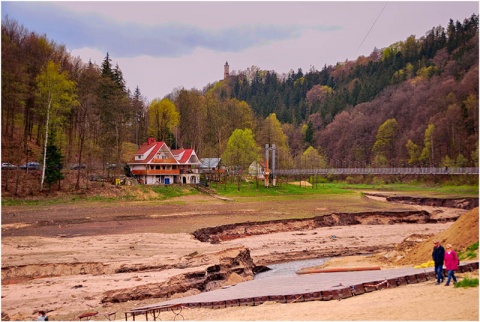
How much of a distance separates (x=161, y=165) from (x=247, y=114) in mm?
36878

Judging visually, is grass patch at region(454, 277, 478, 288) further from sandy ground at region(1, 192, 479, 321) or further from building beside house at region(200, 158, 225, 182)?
building beside house at region(200, 158, 225, 182)

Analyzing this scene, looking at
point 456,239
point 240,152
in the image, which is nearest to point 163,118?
point 240,152

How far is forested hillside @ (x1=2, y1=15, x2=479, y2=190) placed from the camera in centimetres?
4516

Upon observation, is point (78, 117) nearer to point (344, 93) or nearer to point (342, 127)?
point (342, 127)

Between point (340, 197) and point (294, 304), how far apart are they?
A: 52.6 metres

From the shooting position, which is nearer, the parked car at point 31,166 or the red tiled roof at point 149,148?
the parked car at point 31,166

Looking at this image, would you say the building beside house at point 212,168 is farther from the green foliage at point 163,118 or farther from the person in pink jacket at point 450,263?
the person in pink jacket at point 450,263

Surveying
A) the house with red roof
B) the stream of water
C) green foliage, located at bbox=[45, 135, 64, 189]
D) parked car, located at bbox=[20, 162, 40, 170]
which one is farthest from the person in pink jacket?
the house with red roof

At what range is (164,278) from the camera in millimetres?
20125

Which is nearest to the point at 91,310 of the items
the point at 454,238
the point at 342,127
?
the point at 454,238

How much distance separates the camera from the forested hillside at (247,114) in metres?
45.2

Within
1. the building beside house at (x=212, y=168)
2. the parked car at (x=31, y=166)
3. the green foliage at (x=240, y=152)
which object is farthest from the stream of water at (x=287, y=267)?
the building beside house at (x=212, y=168)

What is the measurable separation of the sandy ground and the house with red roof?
95.7 feet

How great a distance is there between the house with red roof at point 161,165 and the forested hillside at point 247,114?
335cm
